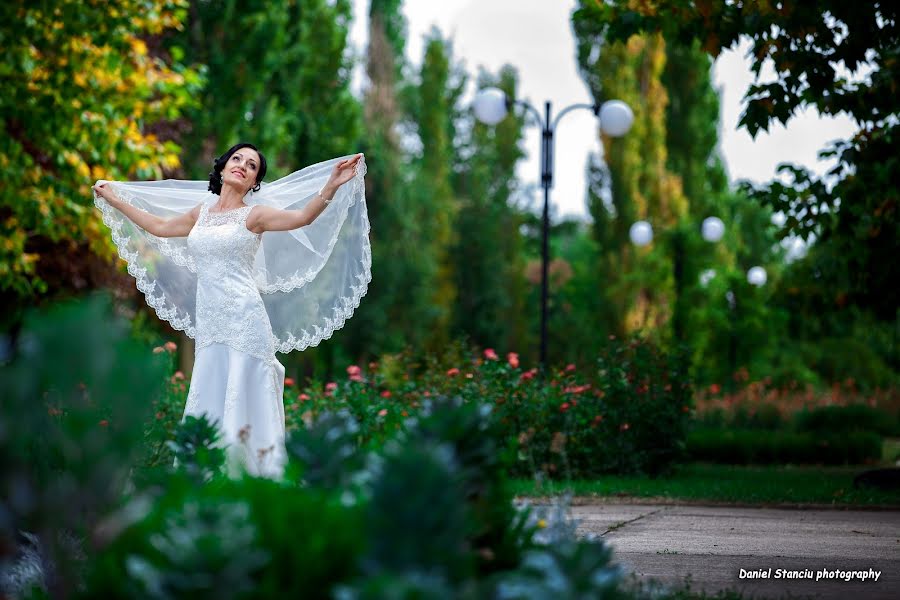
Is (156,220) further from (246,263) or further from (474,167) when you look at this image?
(474,167)

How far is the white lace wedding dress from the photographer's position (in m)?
6.70

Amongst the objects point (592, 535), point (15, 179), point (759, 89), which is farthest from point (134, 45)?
point (592, 535)

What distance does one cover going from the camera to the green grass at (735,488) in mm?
9891

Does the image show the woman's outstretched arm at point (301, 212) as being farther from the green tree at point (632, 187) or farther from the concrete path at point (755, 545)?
the green tree at point (632, 187)

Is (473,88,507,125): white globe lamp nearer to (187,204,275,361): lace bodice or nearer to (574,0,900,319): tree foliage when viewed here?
(574,0,900,319): tree foliage

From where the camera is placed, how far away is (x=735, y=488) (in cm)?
1088

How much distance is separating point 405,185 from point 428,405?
29915 mm

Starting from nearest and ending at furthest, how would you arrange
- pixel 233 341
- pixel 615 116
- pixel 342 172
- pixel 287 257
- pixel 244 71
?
pixel 233 341 < pixel 342 172 < pixel 287 257 < pixel 615 116 < pixel 244 71

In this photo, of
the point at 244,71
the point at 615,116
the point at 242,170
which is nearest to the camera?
the point at 242,170

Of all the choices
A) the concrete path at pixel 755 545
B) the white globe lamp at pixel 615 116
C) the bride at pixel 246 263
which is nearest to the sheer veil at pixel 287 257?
the bride at pixel 246 263

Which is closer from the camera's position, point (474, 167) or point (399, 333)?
point (399, 333)

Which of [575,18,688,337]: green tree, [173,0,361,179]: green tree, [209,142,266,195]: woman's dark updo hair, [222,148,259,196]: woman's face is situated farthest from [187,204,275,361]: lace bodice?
[575,18,688,337]: green tree

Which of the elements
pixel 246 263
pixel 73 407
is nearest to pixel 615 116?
pixel 246 263

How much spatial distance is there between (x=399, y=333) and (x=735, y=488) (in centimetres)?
2265
